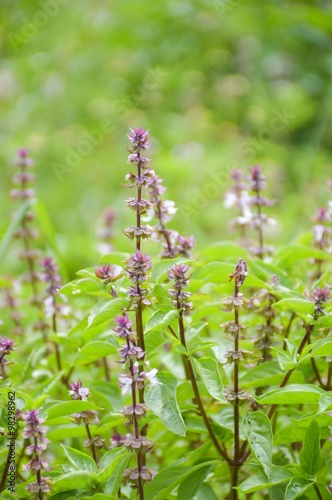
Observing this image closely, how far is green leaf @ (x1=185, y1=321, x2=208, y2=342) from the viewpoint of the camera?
1.34 metres

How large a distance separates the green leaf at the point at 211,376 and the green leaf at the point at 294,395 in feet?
0.24

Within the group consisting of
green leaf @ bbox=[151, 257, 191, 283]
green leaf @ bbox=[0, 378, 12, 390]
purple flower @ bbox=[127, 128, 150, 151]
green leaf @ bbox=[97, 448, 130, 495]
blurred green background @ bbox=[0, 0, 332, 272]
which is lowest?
green leaf @ bbox=[97, 448, 130, 495]

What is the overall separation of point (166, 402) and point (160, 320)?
0.51 feet

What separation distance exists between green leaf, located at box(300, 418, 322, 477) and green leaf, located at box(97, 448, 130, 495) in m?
0.33

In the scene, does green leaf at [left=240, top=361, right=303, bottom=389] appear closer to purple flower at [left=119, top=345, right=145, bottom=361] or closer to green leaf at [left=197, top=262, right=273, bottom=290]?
green leaf at [left=197, top=262, right=273, bottom=290]

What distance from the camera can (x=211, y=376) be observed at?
129cm

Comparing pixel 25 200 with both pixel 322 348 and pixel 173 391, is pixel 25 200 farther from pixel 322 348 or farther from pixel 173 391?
pixel 322 348

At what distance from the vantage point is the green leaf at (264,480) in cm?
125

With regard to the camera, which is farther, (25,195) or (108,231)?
(108,231)

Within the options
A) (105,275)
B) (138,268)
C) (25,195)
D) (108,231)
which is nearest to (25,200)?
(25,195)

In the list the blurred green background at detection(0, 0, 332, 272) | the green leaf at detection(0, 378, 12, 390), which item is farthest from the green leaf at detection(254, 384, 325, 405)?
the blurred green background at detection(0, 0, 332, 272)

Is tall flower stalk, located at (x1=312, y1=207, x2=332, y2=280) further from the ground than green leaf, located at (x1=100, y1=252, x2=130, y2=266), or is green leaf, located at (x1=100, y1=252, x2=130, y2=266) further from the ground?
Result: tall flower stalk, located at (x1=312, y1=207, x2=332, y2=280)

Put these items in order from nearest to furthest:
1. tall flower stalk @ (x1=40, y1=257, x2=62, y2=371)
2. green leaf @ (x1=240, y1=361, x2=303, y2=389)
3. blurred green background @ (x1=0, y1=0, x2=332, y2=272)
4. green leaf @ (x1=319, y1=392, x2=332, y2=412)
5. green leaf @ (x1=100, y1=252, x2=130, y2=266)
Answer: green leaf @ (x1=319, y1=392, x2=332, y2=412) → green leaf @ (x1=240, y1=361, x2=303, y2=389) → green leaf @ (x1=100, y1=252, x2=130, y2=266) → tall flower stalk @ (x1=40, y1=257, x2=62, y2=371) → blurred green background @ (x1=0, y1=0, x2=332, y2=272)

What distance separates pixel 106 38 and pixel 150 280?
5.20 meters
